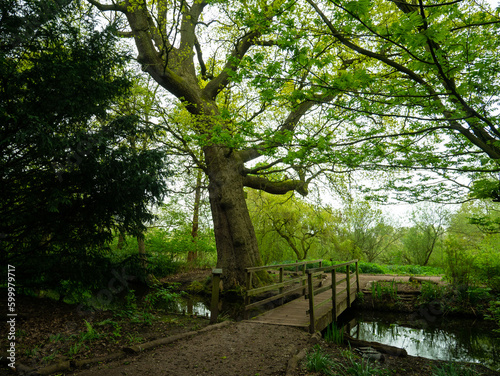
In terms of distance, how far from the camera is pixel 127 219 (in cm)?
578

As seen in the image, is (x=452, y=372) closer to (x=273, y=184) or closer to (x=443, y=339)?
(x=443, y=339)

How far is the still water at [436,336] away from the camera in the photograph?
243 inches

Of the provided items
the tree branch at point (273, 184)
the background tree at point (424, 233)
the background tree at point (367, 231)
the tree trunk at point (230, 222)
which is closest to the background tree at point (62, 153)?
the tree trunk at point (230, 222)

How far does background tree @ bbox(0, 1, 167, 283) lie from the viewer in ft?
15.2

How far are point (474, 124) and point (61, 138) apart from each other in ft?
18.8

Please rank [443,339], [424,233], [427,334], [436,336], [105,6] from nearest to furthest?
[443,339]
[436,336]
[427,334]
[105,6]
[424,233]

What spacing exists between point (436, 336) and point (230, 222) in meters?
5.89

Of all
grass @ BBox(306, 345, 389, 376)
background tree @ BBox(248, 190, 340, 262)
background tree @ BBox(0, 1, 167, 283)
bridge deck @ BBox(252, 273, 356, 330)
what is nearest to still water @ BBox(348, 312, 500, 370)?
bridge deck @ BBox(252, 273, 356, 330)

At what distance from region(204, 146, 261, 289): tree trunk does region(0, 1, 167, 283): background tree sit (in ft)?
12.0

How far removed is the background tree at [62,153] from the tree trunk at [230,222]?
12.0 ft

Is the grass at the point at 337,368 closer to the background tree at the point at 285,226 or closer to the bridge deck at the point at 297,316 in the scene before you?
the bridge deck at the point at 297,316

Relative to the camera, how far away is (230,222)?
9430 mm

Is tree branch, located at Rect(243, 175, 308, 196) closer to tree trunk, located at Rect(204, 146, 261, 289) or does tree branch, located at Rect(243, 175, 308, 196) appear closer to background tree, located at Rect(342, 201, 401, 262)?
tree trunk, located at Rect(204, 146, 261, 289)

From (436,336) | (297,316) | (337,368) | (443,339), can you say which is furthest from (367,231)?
(337,368)
